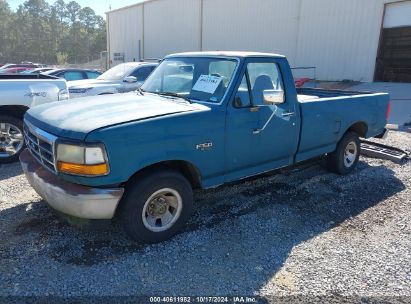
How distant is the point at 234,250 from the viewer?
3617 mm

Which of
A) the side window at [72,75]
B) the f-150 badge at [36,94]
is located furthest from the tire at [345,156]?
the side window at [72,75]

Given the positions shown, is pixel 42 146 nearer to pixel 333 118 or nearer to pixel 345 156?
pixel 333 118

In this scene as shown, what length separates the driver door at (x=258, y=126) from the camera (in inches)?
156

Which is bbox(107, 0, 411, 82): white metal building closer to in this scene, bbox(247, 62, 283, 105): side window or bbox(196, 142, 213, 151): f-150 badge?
bbox(247, 62, 283, 105): side window

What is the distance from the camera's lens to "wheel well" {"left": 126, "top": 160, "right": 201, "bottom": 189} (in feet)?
11.5

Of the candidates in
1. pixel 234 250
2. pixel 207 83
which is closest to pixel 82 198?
pixel 234 250

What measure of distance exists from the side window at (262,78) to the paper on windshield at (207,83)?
411mm

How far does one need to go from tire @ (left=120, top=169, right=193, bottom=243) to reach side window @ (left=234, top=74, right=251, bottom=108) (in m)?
1.03

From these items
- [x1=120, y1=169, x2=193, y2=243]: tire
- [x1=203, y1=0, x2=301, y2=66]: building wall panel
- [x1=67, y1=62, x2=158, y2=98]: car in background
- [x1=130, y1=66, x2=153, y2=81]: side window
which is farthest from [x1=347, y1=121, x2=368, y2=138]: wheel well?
[x1=203, y1=0, x2=301, y2=66]: building wall panel

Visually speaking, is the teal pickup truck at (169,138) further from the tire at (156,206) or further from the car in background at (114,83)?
the car in background at (114,83)

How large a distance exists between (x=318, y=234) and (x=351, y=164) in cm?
245

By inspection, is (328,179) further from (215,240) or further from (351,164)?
(215,240)

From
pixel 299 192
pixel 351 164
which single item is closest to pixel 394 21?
pixel 351 164

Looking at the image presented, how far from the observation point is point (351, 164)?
6.03 meters
